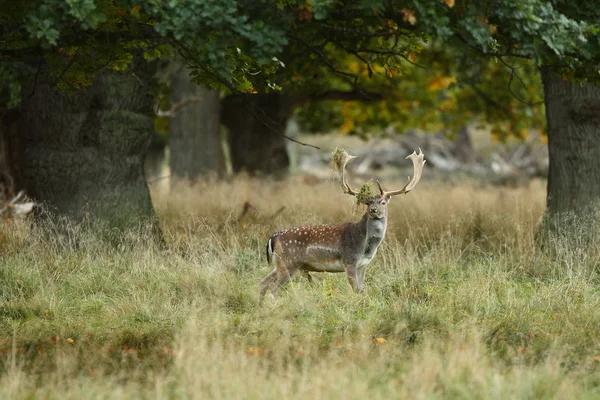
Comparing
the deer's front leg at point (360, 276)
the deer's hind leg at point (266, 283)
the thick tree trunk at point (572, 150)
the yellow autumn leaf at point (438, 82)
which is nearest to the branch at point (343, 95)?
the yellow autumn leaf at point (438, 82)

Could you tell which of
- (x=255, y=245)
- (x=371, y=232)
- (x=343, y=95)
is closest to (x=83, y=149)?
(x=255, y=245)

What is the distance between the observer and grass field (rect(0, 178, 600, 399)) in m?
5.98

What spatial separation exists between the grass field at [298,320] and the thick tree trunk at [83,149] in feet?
2.15

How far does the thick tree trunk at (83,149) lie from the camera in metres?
11.7

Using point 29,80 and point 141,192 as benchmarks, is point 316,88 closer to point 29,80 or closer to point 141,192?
point 141,192

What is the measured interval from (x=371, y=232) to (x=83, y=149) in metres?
4.77

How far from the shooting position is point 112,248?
421 inches

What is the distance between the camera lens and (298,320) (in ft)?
25.9

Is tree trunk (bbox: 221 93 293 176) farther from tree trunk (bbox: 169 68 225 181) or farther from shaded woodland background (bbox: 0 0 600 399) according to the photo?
shaded woodland background (bbox: 0 0 600 399)

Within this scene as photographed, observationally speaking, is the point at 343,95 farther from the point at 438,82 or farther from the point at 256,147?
the point at 438,82

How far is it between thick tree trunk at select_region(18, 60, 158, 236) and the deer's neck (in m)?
3.87

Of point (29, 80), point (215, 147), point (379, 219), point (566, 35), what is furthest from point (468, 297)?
point (215, 147)

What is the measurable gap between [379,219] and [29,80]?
5591 mm

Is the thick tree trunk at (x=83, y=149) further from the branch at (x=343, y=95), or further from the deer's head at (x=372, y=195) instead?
the branch at (x=343, y=95)
